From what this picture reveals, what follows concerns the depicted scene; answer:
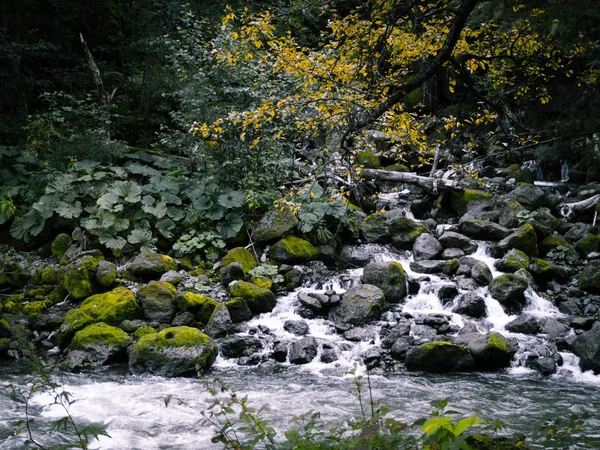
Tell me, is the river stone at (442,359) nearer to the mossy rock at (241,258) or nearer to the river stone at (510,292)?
the river stone at (510,292)

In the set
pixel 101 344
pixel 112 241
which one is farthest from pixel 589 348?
pixel 112 241

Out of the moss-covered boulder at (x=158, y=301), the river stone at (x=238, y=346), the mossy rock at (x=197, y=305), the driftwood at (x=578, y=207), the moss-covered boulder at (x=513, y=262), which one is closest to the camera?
the river stone at (x=238, y=346)

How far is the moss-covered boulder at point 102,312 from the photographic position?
759 centimetres

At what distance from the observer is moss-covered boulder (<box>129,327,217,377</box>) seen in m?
6.75

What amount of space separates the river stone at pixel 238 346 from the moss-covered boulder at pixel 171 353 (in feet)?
1.22

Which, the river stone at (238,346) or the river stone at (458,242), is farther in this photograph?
the river stone at (458,242)

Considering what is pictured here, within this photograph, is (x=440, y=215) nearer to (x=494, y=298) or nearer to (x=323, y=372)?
(x=494, y=298)

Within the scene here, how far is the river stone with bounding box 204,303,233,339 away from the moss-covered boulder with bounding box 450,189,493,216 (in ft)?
23.7

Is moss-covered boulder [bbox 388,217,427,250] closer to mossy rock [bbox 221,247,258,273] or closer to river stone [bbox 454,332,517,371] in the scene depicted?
mossy rock [bbox 221,247,258,273]

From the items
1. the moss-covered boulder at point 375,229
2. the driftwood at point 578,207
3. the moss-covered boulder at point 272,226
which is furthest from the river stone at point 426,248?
the driftwood at point 578,207

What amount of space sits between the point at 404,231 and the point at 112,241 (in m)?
6.17

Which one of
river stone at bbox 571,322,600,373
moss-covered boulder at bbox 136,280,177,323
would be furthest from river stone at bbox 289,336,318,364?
river stone at bbox 571,322,600,373

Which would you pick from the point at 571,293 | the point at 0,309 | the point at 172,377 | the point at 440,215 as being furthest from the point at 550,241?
the point at 0,309

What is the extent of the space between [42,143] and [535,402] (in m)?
11.7
